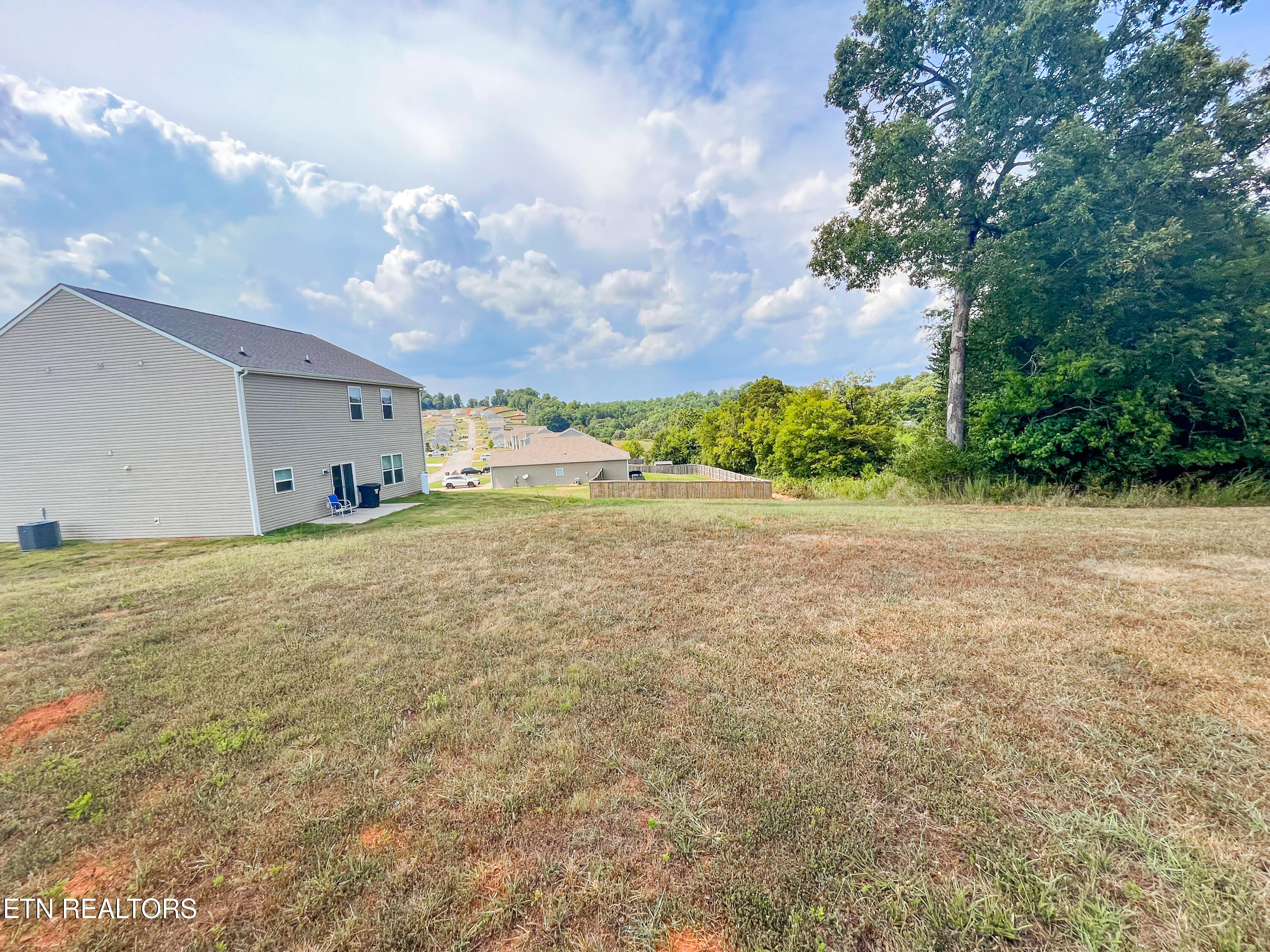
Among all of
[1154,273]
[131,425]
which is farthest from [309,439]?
[1154,273]

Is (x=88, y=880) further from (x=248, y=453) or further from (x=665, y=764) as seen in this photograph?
(x=248, y=453)

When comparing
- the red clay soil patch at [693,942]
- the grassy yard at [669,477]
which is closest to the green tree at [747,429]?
the grassy yard at [669,477]

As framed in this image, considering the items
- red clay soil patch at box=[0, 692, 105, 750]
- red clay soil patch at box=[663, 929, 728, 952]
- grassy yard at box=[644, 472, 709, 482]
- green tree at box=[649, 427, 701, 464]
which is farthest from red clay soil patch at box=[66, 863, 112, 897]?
green tree at box=[649, 427, 701, 464]

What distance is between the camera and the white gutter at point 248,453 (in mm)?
10570

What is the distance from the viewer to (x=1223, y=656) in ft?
10.7

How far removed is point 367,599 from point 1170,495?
16.3 m

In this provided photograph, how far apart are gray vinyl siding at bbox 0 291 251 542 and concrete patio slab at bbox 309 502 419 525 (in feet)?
5.43

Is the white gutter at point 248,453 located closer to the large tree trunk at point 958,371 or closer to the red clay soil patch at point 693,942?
the red clay soil patch at point 693,942

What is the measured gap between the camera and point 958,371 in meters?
12.5

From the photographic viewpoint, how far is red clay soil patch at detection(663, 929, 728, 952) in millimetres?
1610

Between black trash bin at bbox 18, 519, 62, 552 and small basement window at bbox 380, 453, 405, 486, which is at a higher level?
small basement window at bbox 380, 453, 405, 486

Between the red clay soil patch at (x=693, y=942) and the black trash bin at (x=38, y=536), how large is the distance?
16066mm

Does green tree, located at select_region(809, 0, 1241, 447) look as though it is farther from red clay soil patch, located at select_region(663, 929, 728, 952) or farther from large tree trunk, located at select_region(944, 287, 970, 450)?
red clay soil patch, located at select_region(663, 929, 728, 952)

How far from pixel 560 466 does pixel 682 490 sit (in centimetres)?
1572
